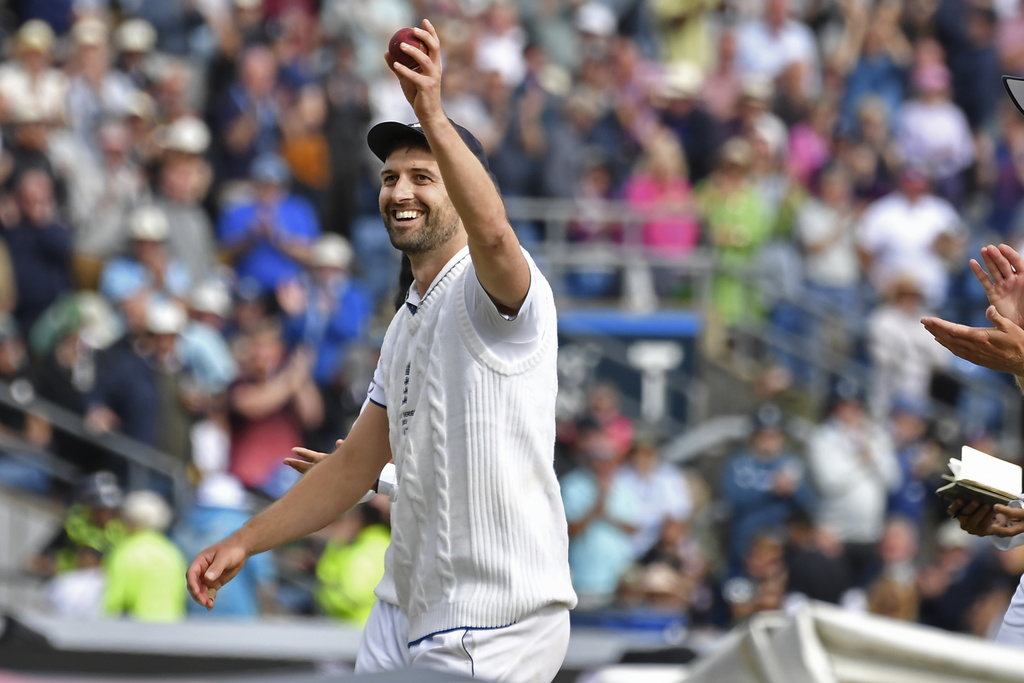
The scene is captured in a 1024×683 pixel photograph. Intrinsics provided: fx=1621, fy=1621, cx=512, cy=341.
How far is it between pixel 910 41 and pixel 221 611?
27.3 ft

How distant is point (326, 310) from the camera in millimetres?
11180

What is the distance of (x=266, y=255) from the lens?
11.3 meters

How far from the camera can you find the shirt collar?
398 centimetres

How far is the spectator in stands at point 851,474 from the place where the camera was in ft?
34.9

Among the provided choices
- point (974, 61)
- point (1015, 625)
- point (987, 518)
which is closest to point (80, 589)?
point (1015, 625)

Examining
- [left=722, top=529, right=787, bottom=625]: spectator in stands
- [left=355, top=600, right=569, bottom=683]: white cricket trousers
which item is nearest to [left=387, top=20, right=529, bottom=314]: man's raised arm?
[left=355, top=600, right=569, bottom=683]: white cricket trousers

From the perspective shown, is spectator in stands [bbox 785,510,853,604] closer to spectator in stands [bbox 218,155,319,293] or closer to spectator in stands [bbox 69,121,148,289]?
spectator in stands [bbox 218,155,319,293]

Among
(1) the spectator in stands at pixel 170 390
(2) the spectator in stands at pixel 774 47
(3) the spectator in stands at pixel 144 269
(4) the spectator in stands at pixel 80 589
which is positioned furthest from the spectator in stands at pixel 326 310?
(2) the spectator in stands at pixel 774 47

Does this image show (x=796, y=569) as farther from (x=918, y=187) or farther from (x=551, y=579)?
(x=551, y=579)

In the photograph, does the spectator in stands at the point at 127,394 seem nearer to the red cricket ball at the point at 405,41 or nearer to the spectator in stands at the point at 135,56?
the spectator in stands at the point at 135,56

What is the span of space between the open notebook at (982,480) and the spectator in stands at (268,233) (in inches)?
295

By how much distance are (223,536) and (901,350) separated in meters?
5.11

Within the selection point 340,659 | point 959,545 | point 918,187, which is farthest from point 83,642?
point 918,187

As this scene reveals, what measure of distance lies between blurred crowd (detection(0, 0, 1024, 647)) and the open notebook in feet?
16.4
